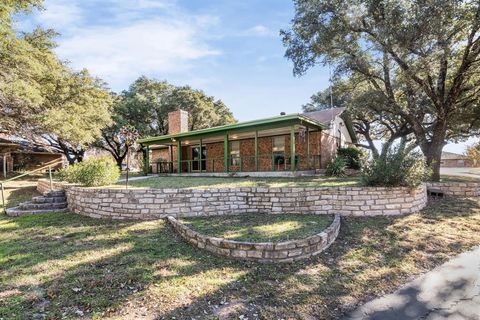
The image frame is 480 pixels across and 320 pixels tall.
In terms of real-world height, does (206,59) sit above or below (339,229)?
above

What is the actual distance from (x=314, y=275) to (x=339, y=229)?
215 cm

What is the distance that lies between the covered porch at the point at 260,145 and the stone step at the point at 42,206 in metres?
7.44

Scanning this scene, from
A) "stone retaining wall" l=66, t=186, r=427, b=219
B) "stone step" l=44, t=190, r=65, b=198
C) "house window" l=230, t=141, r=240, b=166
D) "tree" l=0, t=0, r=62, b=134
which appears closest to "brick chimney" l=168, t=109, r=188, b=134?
"house window" l=230, t=141, r=240, b=166

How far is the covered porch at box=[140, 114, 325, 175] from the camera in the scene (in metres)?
12.9

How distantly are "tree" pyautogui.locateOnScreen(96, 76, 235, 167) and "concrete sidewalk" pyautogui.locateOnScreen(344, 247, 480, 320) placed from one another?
22.0 m

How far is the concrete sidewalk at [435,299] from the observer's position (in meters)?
3.34

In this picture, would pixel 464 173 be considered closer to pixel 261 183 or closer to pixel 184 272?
pixel 261 183

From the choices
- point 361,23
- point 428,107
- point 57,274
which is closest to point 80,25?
point 57,274

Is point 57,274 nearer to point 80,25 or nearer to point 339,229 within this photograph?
point 339,229

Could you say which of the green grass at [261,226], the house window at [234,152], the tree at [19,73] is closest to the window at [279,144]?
the house window at [234,152]

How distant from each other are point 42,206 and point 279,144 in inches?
439

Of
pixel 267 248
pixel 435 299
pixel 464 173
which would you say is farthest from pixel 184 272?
pixel 464 173

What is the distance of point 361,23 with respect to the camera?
1049cm

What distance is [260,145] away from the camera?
52.2 feet
